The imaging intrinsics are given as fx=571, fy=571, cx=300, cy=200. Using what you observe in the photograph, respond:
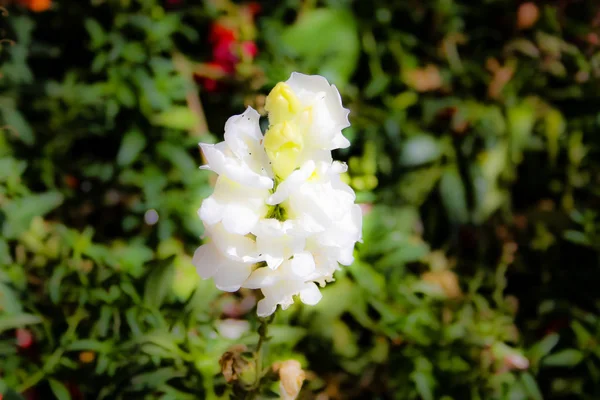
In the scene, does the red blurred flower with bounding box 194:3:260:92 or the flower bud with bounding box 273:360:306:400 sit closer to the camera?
the flower bud with bounding box 273:360:306:400

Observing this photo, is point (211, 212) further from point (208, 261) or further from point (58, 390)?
point (58, 390)

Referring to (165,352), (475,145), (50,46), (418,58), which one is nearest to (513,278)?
(475,145)

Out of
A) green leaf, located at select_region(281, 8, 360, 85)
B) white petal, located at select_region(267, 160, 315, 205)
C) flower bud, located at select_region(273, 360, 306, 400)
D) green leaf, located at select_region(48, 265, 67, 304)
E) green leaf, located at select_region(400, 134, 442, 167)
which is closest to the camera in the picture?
white petal, located at select_region(267, 160, 315, 205)

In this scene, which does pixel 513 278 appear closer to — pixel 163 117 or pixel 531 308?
pixel 531 308

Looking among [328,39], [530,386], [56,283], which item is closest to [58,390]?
[56,283]

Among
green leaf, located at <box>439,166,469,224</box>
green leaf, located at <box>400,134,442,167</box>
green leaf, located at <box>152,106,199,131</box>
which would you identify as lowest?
green leaf, located at <box>439,166,469,224</box>

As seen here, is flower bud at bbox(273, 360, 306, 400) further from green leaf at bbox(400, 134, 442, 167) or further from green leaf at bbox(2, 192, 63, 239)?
green leaf at bbox(400, 134, 442, 167)

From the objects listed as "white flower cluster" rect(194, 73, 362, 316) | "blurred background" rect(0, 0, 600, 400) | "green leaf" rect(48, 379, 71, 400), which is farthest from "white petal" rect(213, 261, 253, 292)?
"green leaf" rect(48, 379, 71, 400)

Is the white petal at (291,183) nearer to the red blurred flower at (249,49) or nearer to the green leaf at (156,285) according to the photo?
the green leaf at (156,285)
